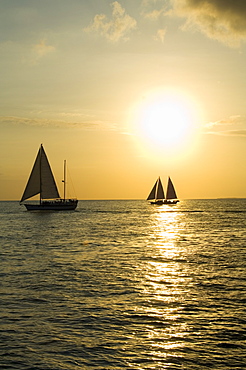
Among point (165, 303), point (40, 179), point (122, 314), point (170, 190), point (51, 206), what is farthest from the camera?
point (170, 190)

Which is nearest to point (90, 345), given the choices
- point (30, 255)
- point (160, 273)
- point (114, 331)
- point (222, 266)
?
point (114, 331)

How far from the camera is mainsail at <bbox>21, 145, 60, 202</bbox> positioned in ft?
350

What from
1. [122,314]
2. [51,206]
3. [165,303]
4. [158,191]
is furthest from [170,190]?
[122,314]

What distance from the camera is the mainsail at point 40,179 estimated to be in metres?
107

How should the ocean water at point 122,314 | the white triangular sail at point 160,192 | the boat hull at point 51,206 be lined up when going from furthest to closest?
the white triangular sail at point 160,192
the boat hull at point 51,206
the ocean water at point 122,314

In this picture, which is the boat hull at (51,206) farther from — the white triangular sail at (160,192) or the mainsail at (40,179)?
the white triangular sail at (160,192)

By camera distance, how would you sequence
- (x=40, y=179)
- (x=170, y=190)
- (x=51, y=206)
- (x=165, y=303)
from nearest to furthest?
(x=165, y=303) → (x=40, y=179) → (x=51, y=206) → (x=170, y=190)

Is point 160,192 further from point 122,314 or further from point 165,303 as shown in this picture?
point 122,314

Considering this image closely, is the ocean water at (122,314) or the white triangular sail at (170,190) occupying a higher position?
the white triangular sail at (170,190)

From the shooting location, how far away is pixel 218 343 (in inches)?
523

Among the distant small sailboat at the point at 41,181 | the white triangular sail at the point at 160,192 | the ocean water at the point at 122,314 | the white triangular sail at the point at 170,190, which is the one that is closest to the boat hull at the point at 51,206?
the distant small sailboat at the point at 41,181

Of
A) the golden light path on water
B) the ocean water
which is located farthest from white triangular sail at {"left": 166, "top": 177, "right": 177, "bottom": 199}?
the ocean water

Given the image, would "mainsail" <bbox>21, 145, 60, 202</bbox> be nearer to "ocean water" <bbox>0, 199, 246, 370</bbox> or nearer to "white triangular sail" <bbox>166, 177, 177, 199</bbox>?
"ocean water" <bbox>0, 199, 246, 370</bbox>

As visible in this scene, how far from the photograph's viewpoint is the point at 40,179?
106938 millimetres
